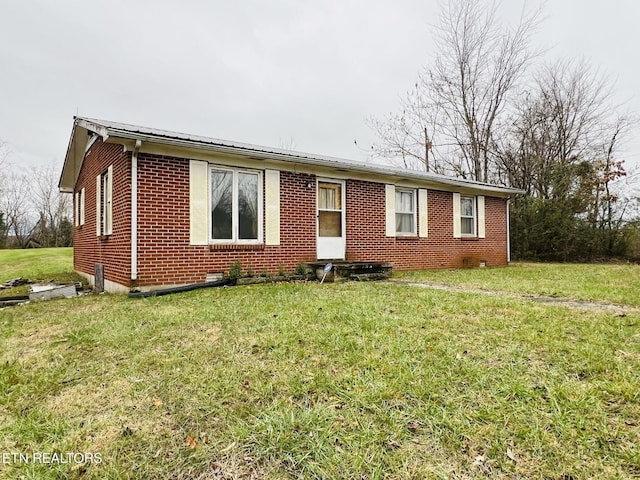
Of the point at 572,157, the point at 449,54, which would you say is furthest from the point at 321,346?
the point at 449,54

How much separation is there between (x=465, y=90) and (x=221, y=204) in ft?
55.2

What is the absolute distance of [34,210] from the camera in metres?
31.2

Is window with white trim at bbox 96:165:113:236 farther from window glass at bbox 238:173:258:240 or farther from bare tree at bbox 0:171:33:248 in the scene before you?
bare tree at bbox 0:171:33:248

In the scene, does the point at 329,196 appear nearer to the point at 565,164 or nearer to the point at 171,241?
the point at 171,241

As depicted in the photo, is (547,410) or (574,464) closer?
(574,464)

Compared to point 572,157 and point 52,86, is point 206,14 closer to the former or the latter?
point 52,86

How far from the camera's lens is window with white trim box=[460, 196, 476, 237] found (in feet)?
38.6

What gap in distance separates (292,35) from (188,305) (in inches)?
497

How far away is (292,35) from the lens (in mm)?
14156

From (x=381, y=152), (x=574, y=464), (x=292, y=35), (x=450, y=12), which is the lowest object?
(x=574, y=464)

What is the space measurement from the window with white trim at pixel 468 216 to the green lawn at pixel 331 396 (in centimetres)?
777

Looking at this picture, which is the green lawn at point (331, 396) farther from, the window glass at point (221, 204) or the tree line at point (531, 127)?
the tree line at point (531, 127)

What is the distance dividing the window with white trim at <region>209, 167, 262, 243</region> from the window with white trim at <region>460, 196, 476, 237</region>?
707cm

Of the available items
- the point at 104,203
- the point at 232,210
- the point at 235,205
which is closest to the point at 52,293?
the point at 104,203
